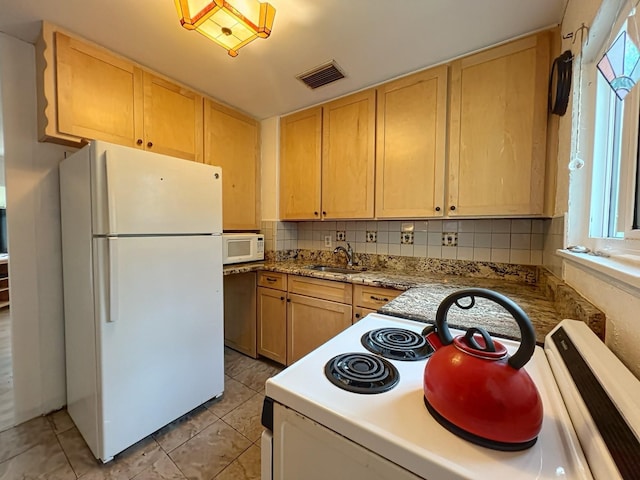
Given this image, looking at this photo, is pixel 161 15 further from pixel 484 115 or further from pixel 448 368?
pixel 448 368

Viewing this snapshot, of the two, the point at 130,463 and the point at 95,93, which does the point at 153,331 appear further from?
the point at 95,93

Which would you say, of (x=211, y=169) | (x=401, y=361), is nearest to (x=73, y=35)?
(x=211, y=169)

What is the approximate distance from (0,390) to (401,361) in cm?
277

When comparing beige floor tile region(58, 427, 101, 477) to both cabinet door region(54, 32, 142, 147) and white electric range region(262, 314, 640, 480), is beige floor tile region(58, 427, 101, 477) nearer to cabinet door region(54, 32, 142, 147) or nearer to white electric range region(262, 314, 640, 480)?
white electric range region(262, 314, 640, 480)

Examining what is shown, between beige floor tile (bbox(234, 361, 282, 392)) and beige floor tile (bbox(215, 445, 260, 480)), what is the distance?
0.55 metres

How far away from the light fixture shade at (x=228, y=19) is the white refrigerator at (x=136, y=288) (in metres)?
0.66

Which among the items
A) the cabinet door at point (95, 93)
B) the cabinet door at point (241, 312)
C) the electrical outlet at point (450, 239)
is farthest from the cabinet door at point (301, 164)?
the cabinet door at point (95, 93)

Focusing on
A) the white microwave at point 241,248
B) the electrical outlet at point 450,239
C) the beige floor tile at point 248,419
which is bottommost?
the beige floor tile at point 248,419

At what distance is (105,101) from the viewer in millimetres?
1653

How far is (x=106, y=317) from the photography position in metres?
1.27

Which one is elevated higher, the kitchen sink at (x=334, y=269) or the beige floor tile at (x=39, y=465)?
the kitchen sink at (x=334, y=269)

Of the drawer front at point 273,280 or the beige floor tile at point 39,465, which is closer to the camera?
the beige floor tile at point 39,465

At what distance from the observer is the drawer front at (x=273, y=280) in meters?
2.25

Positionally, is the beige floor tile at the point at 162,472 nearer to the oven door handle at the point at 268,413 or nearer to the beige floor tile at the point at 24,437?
the beige floor tile at the point at 24,437
